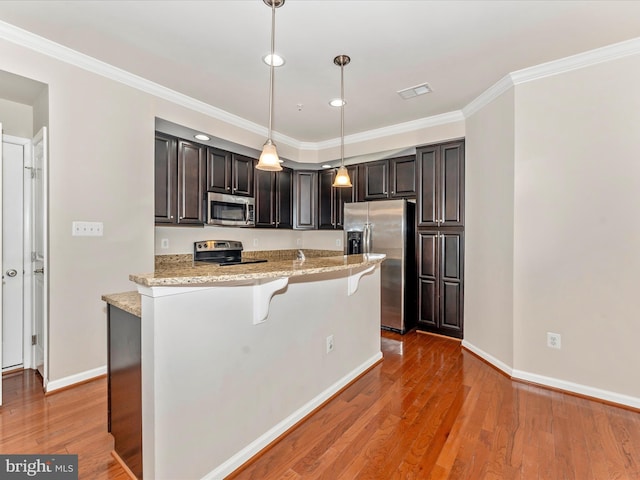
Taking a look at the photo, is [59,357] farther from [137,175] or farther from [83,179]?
[137,175]

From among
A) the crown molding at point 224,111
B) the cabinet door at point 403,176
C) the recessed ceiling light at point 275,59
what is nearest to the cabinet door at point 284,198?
the crown molding at point 224,111

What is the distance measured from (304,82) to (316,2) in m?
1.10

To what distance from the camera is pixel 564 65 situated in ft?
8.83

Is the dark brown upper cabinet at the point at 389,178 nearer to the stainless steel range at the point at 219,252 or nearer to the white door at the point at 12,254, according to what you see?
the stainless steel range at the point at 219,252

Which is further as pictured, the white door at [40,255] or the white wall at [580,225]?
the white door at [40,255]

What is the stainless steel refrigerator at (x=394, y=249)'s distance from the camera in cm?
417

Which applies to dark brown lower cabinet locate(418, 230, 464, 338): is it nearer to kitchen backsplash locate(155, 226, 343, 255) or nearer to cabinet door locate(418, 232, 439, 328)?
cabinet door locate(418, 232, 439, 328)

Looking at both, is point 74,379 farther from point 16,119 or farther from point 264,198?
point 264,198

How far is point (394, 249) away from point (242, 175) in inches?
88.3

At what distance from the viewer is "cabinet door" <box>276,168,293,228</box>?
480 cm

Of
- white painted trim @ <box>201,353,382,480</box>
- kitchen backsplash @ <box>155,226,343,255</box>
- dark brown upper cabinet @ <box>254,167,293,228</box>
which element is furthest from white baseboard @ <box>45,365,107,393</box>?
dark brown upper cabinet @ <box>254,167,293,228</box>

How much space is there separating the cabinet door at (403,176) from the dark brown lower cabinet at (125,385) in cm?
359

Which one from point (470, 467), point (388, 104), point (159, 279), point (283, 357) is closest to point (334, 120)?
point (388, 104)

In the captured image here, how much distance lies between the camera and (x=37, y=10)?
2.15m
